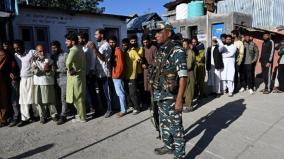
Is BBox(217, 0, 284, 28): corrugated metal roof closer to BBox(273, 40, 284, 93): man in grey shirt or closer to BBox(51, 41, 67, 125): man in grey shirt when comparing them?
BBox(273, 40, 284, 93): man in grey shirt

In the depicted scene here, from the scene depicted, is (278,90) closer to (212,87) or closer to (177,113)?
(212,87)

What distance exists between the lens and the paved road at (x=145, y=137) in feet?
15.1

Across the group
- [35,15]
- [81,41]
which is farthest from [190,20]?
[81,41]

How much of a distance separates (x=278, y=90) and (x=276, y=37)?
5.08 m

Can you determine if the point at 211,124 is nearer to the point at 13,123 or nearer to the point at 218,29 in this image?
the point at 13,123

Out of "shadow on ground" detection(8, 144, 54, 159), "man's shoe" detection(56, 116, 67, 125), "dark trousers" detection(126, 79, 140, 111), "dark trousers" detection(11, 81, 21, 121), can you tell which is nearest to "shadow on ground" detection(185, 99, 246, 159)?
"dark trousers" detection(126, 79, 140, 111)

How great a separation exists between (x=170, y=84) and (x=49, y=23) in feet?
35.7

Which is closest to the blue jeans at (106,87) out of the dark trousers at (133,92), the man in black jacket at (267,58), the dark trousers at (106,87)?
the dark trousers at (106,87)

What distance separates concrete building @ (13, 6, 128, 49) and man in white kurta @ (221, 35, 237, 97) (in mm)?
8046

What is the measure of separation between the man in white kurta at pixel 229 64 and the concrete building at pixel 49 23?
805 cm

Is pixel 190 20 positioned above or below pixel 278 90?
above

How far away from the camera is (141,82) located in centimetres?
725

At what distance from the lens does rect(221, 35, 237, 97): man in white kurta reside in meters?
8.32

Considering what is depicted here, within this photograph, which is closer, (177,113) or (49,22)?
(177,113)
